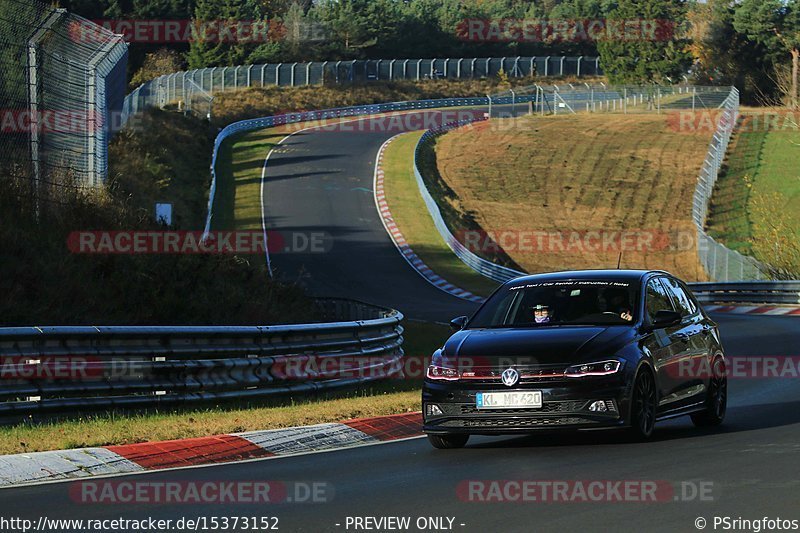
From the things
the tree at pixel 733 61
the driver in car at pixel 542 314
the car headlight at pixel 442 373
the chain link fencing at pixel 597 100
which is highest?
the tree at pixel 733 61

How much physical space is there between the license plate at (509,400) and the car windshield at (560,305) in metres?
1.17

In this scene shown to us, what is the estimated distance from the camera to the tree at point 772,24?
322 ft

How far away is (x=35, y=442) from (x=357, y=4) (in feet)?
367

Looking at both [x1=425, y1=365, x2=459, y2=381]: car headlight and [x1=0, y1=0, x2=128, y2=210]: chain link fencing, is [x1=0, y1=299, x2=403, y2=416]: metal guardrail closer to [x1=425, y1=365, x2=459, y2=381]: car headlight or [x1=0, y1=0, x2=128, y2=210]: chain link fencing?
[x1=425, y1=365, x2=459, y2=381]: car headlight

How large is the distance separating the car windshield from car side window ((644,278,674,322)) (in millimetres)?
189

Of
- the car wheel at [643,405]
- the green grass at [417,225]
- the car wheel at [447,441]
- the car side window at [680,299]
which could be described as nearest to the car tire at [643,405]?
the car wheel at [643,405]

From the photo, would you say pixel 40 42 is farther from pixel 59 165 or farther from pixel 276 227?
pixel 276 227

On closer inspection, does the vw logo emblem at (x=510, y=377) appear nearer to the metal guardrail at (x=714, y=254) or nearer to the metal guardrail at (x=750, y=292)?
the metal guardrail at (x=750, y=292)

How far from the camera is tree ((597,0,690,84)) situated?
344 feet

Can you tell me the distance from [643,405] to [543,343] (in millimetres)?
1053

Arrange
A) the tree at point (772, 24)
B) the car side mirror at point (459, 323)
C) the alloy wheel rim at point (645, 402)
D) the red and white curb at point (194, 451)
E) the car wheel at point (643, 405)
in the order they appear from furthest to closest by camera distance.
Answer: the tree at point (772, 24), the car side mirror at point (459, 323), the alloy wheel rim at point (645, 402), the car wheel at point (643, 405), the red and white curb at point (194, 451)

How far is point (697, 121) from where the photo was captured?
84.4 meters

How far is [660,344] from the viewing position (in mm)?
12047

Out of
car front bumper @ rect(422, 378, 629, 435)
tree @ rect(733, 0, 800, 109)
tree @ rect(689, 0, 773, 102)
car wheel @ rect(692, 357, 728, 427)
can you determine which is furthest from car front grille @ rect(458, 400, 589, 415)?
tree @ rect(689, 0, 773, 102)
